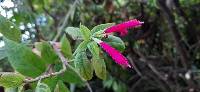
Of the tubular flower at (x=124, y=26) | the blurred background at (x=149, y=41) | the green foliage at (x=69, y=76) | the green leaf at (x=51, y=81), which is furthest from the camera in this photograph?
the blurred background at (x=149, y=41)

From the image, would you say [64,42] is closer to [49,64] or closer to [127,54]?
[49,64]

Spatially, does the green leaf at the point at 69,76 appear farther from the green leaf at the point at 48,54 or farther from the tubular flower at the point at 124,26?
the tubular flower at the point at 124,26

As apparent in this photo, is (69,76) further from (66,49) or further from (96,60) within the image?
(96,60)

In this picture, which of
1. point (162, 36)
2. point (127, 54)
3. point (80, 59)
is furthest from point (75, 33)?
point (162, 36)

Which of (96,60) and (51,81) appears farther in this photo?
(51,81)

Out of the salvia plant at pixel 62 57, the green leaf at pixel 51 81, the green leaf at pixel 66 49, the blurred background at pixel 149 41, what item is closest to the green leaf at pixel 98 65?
Answer: the salvia plant at pixel 62 57

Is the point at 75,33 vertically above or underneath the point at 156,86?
above

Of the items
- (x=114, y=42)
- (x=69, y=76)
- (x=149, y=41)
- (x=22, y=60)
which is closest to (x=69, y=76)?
(x=69, y=76)
